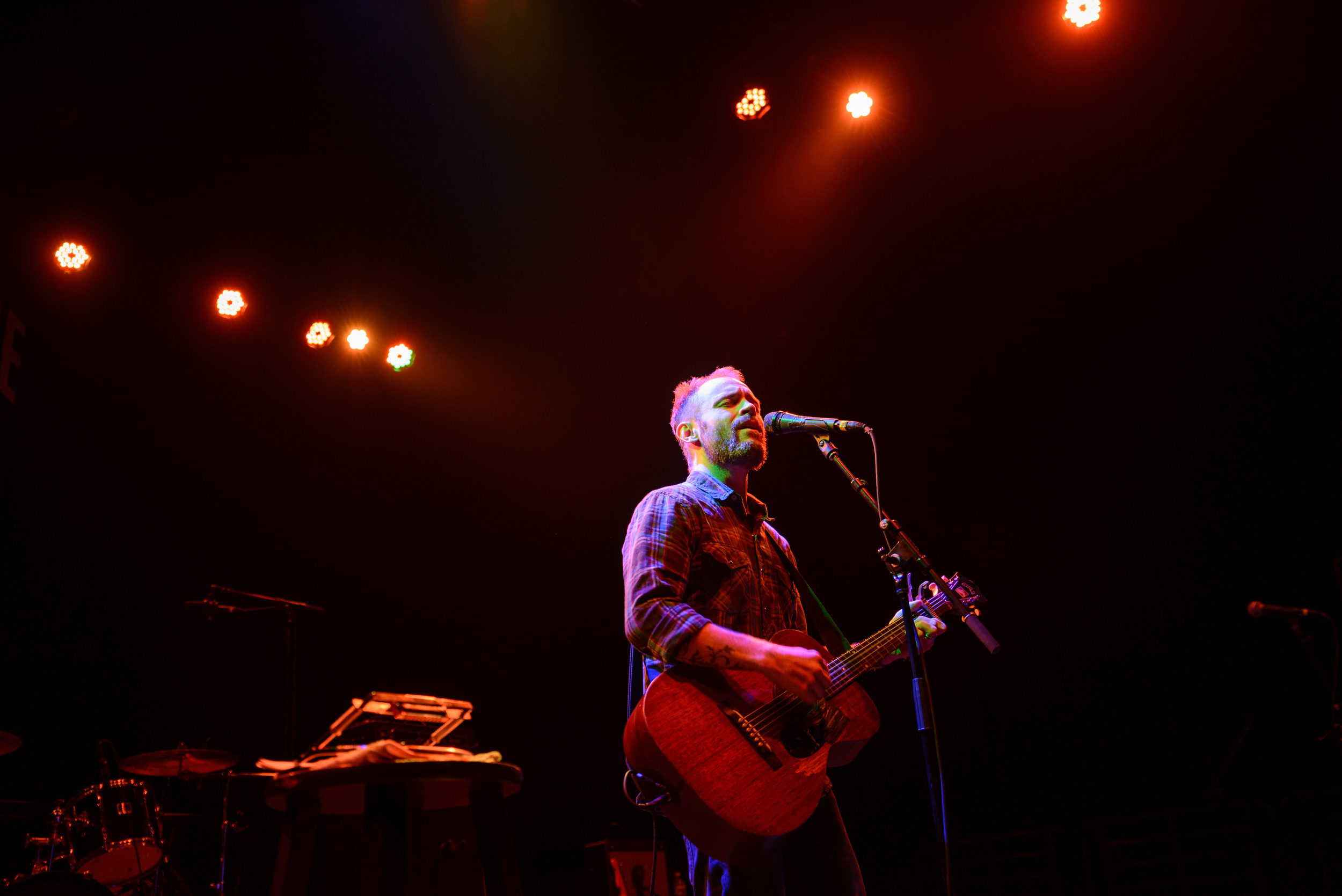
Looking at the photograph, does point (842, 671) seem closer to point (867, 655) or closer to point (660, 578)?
point (867, 655)

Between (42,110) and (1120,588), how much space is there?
26.9 feet

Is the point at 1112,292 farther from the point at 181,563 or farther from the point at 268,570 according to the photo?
the point at 181,563

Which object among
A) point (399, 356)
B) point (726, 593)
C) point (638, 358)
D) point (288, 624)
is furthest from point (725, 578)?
point (399, 356)

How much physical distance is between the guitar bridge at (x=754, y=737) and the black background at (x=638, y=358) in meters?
4.23

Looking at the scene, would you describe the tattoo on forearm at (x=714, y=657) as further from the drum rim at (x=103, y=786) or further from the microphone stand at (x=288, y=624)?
the drum rim at (x=103, y=786)

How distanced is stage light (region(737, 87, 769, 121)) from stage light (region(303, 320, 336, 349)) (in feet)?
11.2

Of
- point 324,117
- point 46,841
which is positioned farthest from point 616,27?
point 46,841

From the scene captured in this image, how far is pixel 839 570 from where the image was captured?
770 centimetres

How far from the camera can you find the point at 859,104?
5.56 m

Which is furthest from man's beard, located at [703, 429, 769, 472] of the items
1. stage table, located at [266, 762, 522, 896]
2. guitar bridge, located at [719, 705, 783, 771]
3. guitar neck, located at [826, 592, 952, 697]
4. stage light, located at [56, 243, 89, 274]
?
stage light, located at [56, 243, 89, 274]

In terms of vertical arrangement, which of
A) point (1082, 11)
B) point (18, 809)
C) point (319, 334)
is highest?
point (1082, 11)

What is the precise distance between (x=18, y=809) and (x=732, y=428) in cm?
424

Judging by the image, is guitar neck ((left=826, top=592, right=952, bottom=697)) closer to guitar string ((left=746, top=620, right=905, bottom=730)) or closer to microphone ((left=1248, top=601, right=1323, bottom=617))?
guitar string ((left=746, top=620, right=905, bottom=730))

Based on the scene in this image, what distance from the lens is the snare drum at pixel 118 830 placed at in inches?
192
